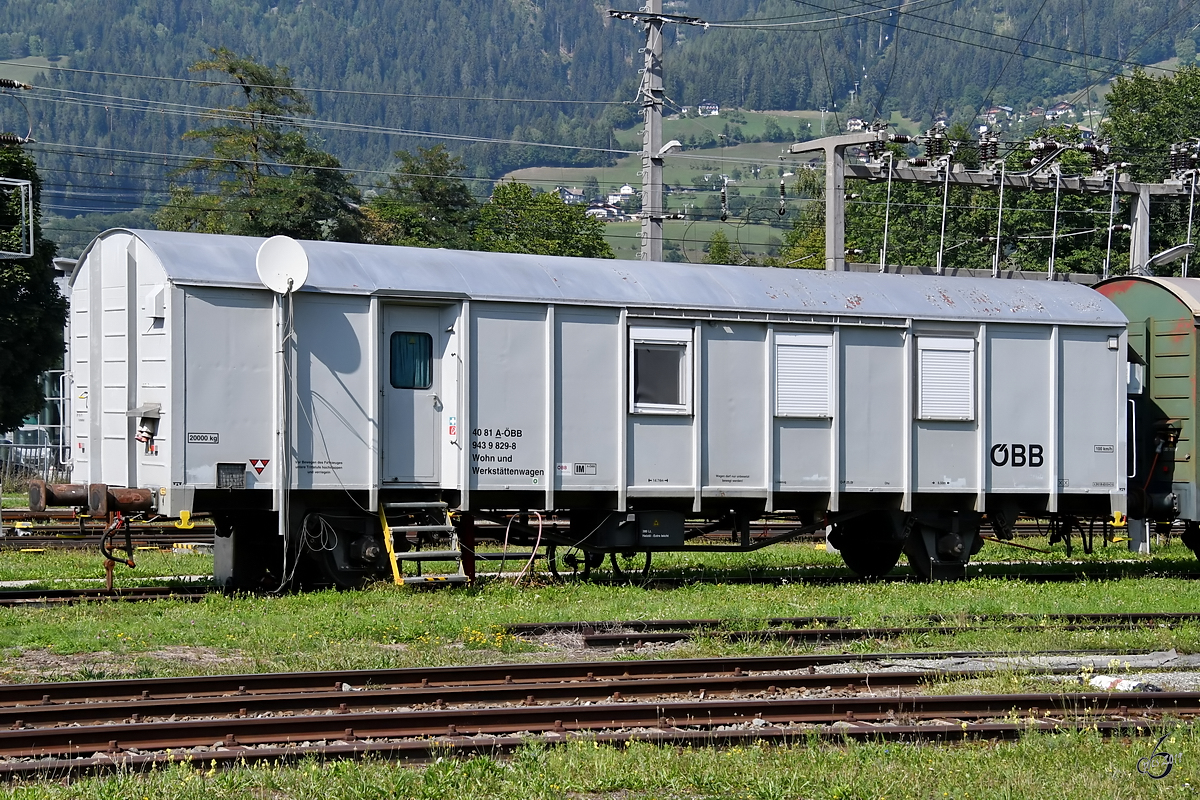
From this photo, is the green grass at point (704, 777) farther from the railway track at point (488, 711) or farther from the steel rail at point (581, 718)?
the steel rail at point (581, 718)

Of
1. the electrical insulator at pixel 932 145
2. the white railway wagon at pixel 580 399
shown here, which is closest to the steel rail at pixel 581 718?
the white railway wagon at pixel 580 399

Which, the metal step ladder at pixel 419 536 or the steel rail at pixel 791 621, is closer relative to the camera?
the steel rail at pixel 791 621

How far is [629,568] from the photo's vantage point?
19562mm

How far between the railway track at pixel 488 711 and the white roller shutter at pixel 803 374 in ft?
21.9

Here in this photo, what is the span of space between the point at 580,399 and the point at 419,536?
2521mm

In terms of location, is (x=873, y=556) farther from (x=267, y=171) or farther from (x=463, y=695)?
(x=267, y=171)

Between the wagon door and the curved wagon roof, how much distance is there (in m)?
0.39

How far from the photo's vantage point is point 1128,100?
258ft

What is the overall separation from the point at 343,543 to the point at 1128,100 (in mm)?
73708

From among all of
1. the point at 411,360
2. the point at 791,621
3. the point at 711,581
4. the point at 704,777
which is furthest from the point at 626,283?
the point at 704,777

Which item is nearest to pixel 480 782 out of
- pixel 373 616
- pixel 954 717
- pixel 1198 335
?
pixel 954 717

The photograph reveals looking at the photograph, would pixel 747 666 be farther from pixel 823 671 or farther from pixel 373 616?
pixel 373 616

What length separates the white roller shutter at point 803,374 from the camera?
57.1ft

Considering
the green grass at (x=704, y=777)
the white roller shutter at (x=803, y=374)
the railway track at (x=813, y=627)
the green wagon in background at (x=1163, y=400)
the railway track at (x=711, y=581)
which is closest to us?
the green grass at (x=704, y=777)
